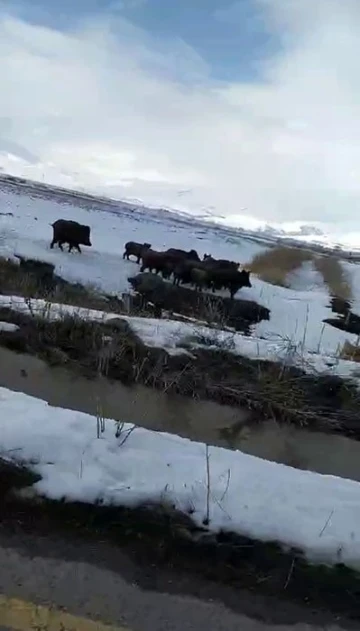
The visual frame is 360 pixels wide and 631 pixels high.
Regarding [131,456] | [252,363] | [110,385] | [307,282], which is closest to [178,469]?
[131,456]

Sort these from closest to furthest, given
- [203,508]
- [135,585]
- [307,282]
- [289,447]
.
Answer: [135,585]
[203,508]
[289,447]
[307,282]

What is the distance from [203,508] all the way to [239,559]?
0.42m

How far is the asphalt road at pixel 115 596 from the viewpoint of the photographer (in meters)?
3.04

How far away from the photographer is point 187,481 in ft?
13.9

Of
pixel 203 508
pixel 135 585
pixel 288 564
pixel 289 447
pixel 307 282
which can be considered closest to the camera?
pixel 135 585

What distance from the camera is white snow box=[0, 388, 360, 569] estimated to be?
12.6 ft

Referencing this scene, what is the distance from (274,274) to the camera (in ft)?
128

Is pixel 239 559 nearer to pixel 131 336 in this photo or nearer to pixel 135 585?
pixel 135 585

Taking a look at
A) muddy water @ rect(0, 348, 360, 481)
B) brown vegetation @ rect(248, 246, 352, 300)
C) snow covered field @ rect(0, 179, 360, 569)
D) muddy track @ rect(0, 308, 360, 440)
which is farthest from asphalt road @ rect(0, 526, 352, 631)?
brown vegetation @ rect(248, 246, 352, 300)

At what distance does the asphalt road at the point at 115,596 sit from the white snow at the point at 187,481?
446mm

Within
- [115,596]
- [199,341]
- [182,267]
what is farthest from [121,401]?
[182,267]

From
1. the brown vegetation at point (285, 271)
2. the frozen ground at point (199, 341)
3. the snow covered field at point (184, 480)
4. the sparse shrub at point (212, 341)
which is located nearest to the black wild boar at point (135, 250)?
the brown vegetation at point (285, 271)

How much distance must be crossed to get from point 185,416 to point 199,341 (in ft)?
5.97

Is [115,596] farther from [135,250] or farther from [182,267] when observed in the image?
[135,250]
